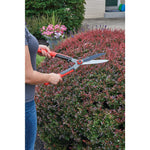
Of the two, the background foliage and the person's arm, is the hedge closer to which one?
the background foliage

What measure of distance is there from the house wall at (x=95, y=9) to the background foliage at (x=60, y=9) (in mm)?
6261

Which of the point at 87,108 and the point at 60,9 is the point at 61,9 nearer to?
the point at 60,9

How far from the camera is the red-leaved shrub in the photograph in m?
2.03

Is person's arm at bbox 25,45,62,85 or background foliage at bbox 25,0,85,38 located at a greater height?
background foliage at bbox 25,0,85,38

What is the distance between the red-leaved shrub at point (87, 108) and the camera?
80.0 inches

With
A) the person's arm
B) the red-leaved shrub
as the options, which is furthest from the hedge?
the person's arm

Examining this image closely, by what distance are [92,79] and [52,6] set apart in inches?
282

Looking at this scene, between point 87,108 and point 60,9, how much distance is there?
710 cm

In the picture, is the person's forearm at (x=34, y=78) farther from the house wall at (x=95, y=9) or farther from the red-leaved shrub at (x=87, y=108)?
the house wall at (x=95, y=9)

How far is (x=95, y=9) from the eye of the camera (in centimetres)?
1516

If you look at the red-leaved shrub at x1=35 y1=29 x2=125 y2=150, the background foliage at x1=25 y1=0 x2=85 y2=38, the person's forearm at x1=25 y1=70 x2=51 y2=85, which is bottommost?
the red-leaved shrub at x1=35 y1=29 x2=125 y2=150

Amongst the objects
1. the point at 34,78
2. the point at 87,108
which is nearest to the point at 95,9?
the point at 87,108

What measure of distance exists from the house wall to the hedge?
6.27 meters

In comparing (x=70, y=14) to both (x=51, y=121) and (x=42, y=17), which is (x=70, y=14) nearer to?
(x=42, y=17)
